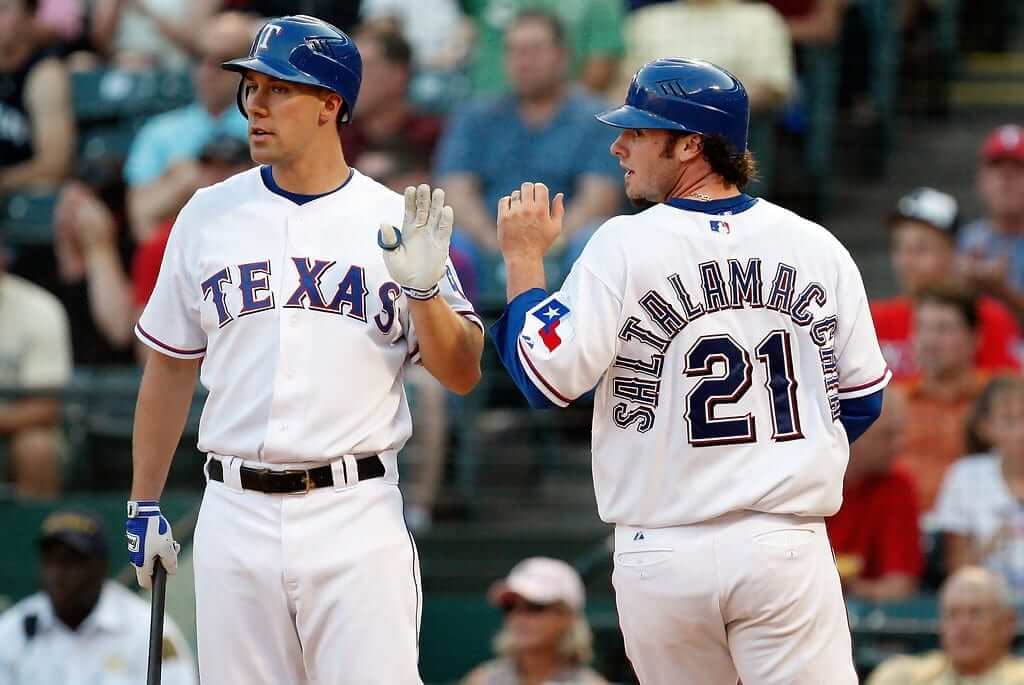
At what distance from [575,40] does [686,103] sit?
5.05m

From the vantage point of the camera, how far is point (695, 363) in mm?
3988

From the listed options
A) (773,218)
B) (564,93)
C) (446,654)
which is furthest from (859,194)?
(773,218)

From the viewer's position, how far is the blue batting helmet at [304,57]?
13.8ft

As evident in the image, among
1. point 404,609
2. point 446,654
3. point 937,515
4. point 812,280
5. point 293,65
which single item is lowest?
point 446,654

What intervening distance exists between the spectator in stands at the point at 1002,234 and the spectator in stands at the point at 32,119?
186 inches

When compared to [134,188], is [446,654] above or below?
below

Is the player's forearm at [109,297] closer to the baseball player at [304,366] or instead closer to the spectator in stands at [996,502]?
the spectator in stands at [996,502]

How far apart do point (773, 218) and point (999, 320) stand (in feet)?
12.5

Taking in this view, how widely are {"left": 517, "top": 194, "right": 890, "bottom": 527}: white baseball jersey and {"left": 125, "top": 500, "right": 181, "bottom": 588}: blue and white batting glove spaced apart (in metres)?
1.03

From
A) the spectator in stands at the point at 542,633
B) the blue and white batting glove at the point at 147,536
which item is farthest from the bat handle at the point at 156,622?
the spectator in stands at the point at 542,633

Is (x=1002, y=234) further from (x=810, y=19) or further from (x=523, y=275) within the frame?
(x=523, y=275)

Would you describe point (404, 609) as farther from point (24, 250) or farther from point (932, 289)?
point (24, 250)

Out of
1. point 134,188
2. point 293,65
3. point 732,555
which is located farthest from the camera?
point 134,188

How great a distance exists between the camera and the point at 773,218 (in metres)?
4.13
